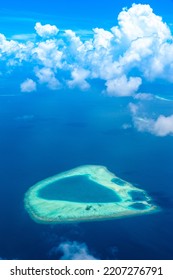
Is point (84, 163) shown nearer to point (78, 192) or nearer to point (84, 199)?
point (78, 192)

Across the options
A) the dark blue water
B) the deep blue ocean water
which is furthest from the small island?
the deep blue ocean water

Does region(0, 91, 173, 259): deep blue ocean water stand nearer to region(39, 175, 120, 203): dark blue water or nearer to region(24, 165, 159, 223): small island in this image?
region(24, 165, 159, 223): small island

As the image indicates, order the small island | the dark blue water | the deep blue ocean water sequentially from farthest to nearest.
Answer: the dark blue water, the small island, the deep blue ocean water

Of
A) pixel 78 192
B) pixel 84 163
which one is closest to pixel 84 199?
pixel 78 192

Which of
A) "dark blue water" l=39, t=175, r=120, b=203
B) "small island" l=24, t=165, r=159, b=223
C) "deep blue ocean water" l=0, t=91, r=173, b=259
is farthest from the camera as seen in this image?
"dark blue water" l=39, t=175, r=120, b=203

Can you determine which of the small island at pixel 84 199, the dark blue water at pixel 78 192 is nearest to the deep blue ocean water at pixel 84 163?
the small island at pixel 84 199

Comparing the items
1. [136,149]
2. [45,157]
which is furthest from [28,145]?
[136,149]

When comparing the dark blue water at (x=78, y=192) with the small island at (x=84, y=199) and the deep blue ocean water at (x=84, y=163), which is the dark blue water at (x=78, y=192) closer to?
the small island at (x=84, y=199)
